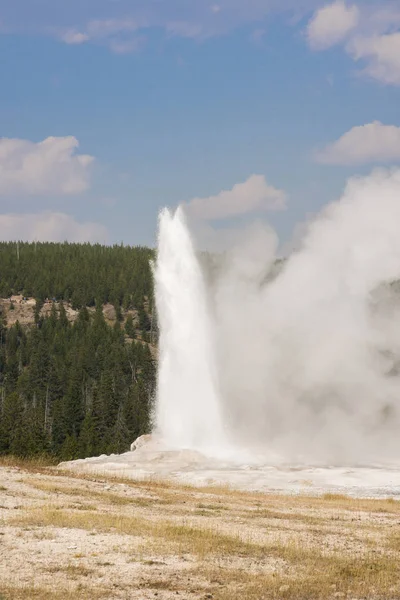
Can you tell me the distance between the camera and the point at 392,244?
4884 centimetres

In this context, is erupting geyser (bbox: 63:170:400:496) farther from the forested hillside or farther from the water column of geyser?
the forested hillside

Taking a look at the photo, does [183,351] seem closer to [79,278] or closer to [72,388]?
[72,388]

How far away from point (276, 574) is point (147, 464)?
2072cm

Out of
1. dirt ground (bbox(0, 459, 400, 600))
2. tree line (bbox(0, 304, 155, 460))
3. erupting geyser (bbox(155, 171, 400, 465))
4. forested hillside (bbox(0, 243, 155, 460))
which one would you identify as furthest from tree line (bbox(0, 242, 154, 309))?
dirt ground (bbox(0, 459, 400, 600))

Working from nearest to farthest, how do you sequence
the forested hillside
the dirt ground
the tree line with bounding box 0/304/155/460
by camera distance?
the dirt ground
the tree line with bounding box 0/304/155/460
the forested hillside

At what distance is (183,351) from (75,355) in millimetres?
75688

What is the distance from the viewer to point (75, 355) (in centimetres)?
11438

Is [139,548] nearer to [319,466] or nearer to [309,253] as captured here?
[319,466]

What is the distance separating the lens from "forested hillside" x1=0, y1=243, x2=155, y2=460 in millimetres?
77750

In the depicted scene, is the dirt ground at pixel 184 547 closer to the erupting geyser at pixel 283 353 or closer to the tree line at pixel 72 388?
the erupting geyser at pixel 283 353

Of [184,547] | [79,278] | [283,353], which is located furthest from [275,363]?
[79,278]

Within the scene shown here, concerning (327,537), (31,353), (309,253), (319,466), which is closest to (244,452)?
(319,466)

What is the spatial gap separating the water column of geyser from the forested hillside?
92.6ft

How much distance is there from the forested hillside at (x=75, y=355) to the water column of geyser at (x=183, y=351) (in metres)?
28.2
